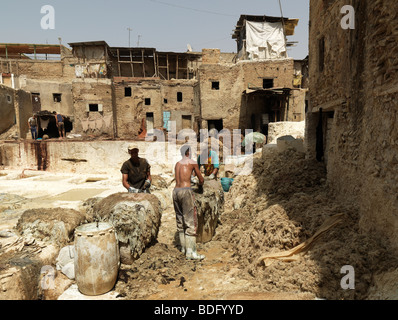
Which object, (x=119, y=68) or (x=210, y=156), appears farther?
(x=119, y=68)

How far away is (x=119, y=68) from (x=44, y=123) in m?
11.7

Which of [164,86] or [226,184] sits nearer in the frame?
[226,184]

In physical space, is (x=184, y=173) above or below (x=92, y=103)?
below

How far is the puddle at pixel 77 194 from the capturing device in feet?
22.9

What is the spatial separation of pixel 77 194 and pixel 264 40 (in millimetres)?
20710

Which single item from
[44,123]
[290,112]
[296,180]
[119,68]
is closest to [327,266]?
[296,180]

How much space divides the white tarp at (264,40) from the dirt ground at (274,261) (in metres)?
18.4

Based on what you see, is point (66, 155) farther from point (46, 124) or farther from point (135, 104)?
point (135, 104)

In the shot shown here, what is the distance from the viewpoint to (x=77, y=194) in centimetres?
751

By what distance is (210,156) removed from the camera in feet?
26.7

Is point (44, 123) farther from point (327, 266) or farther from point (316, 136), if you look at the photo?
point (327, 266)
